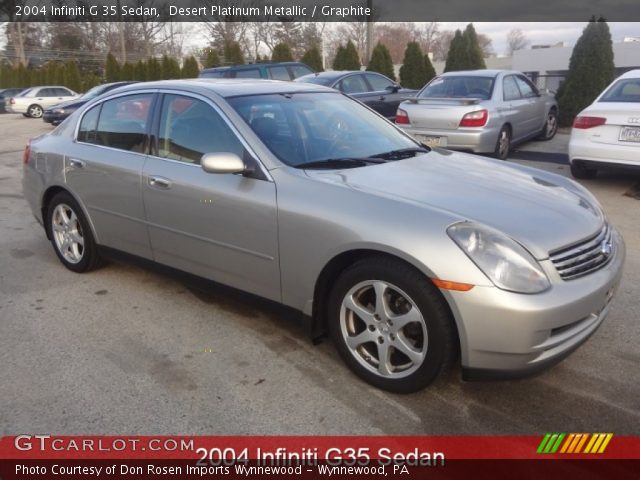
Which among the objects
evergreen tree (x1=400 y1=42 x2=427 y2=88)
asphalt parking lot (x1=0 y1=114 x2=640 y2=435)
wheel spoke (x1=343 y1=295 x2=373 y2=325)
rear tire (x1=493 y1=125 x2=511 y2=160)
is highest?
evergreen tree (x1=400 y1=42 x2=427 y2=88)

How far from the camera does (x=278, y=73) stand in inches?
532

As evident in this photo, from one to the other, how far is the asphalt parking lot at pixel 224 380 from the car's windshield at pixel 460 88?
528 centimetres

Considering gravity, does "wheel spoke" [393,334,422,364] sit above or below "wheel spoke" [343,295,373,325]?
below

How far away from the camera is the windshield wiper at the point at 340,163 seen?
11.1 ft

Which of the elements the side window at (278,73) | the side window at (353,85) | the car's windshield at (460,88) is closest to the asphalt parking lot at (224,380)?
the car's windshield at (460,88)

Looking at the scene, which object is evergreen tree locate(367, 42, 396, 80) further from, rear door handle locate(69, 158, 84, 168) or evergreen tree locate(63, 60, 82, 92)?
evergreen tree locate(63, 60, 82, 92)

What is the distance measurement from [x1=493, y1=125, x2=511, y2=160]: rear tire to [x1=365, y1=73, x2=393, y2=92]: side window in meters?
3.60

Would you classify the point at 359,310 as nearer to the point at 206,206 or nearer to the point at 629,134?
the point at 206,206

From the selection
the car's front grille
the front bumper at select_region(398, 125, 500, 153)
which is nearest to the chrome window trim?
the car's front grille

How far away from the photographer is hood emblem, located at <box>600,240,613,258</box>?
2971 millimetres

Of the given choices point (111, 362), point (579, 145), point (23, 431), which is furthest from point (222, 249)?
point (579, 145)

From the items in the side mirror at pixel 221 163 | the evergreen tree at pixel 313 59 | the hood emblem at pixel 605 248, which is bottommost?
the hood emblem at pixel 605 248

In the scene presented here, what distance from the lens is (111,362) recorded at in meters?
3.35

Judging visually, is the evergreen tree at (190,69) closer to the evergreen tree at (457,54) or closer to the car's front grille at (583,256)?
the evergreen tree at (457,54)
